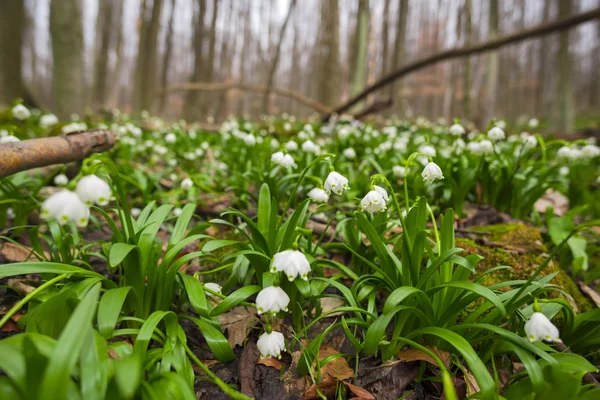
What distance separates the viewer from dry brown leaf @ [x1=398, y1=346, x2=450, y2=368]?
5.73 ft

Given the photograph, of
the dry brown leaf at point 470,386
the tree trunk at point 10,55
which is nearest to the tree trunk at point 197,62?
the tree trunk at point 10,55

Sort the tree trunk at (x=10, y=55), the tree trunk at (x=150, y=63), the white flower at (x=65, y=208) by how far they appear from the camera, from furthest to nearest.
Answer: the tree trunk at (x=150, y=63) < the tree trunk at (x=10, y=55) < the white flower at (x=65, y=208)

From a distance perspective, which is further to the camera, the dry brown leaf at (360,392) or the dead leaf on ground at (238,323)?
the dead leaf on ground at (238,323)

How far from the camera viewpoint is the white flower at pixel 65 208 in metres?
1.23

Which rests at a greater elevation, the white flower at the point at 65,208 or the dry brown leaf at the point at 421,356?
the white flower at the point at 65,208

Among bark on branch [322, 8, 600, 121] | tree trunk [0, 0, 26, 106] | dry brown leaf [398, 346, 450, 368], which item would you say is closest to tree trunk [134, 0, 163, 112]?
tree trunk [0, 0, 26, 106]

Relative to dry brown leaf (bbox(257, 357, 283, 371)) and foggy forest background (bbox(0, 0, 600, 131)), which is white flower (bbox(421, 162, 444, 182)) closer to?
dry brown leaf (bbox(257, 357, 283, 371))

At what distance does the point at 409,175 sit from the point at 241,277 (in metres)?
1.92

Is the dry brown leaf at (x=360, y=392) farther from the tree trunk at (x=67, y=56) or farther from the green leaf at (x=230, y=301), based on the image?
the tree trunk at (x=67, y=56)

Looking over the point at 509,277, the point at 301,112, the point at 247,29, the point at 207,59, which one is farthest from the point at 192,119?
the point at 301,112

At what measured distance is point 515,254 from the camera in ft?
8.17

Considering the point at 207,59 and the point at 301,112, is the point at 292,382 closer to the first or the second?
the point at 207,59

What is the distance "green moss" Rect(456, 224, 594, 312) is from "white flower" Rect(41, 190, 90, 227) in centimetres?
210

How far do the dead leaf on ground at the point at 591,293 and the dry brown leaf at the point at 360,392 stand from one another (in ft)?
5.13
